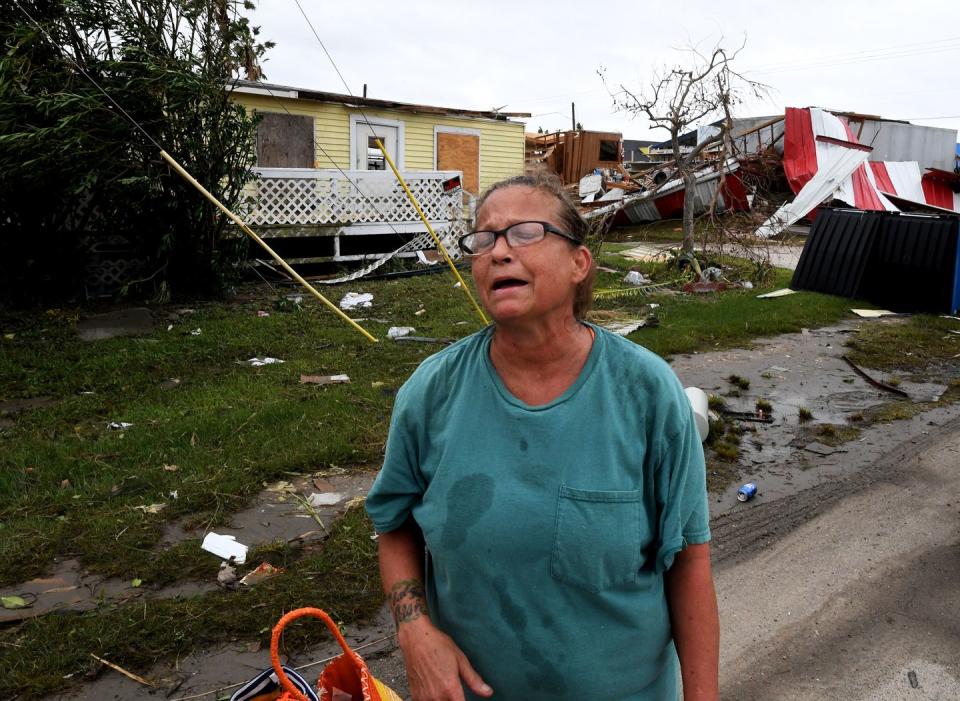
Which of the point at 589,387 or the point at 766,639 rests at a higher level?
the point at 589,387

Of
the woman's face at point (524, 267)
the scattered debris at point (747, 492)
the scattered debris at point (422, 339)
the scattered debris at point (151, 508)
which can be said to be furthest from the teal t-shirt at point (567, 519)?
the scattered debris at point (422, 339)

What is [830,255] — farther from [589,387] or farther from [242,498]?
[589,387]

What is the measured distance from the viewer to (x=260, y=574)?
12.3 ft

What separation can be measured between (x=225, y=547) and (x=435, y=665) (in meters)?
2.70

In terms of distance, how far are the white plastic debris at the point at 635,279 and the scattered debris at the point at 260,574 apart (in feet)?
32.9

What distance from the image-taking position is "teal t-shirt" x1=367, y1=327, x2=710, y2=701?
1482 millimetres

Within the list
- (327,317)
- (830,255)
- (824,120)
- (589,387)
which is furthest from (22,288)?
(824,120)

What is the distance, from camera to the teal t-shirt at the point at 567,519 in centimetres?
148

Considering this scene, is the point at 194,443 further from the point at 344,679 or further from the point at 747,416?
the point at 747,416

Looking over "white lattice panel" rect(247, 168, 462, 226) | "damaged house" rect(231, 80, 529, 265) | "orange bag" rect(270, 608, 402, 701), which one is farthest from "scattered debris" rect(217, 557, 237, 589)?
"white lattice panel" rect(247, 168, 462, 226)

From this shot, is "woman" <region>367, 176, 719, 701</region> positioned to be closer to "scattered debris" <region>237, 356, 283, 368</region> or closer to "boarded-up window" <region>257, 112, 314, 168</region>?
"scattered debris" <region>237, 356, 283, 368</region>

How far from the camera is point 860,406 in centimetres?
658

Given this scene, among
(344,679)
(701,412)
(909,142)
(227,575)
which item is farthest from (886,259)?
(909,142)

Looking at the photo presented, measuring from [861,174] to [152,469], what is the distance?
21.8 metres
